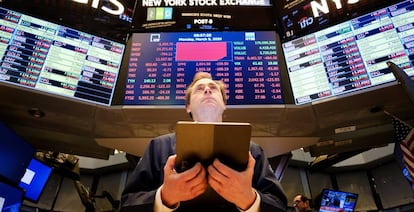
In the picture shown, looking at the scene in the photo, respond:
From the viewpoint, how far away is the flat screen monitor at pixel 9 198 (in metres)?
2.70

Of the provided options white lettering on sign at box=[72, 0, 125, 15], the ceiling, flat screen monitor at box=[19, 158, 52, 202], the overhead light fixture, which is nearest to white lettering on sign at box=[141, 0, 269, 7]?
white lettering on sign at box=[72, 0, 125, 15]

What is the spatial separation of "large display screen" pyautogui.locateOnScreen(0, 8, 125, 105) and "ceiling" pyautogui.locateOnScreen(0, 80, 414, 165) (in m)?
0.10

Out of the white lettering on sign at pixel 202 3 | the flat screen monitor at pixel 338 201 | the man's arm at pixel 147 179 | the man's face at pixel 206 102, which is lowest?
the flat screen monitor at pixel 338 201

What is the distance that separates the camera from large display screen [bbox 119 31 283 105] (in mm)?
2785

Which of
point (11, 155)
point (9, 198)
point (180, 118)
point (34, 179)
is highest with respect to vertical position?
point (180, 118)

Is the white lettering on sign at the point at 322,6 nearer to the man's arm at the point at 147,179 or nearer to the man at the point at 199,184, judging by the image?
the man at the point at 199,184

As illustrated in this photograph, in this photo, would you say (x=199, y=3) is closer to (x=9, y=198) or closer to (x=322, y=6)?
(x=322, y=6)

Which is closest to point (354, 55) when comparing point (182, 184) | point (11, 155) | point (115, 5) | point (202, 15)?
point (202, 15)

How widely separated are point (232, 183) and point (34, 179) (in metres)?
3.52

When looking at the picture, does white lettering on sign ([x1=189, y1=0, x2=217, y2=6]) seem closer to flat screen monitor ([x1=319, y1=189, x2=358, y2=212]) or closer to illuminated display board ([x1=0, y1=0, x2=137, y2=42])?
illuminated display board ([x1=0, y1=0, x2=137, y2=42])

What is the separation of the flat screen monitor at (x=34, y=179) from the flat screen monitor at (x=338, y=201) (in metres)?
5.68

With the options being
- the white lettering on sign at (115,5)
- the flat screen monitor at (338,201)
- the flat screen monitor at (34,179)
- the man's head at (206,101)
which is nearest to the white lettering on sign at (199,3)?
the white lettering on sign at (115,5)

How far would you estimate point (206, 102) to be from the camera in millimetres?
1747

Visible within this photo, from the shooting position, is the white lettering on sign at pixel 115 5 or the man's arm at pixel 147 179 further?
the white lettering on sign at pixel 115 5
